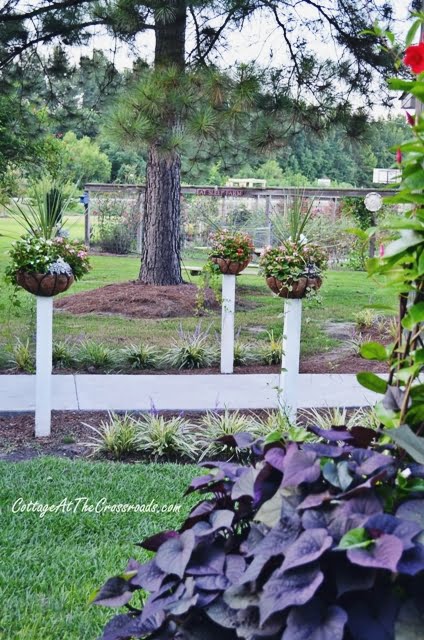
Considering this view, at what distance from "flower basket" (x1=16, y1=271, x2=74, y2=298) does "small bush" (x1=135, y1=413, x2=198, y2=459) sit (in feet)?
3.21

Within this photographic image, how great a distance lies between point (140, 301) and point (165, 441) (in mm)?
5435


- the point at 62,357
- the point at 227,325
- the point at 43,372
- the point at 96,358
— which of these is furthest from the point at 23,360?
the point at 43,372

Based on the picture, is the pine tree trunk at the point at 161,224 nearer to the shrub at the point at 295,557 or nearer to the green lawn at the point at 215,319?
the green lawn at the point at 215,319

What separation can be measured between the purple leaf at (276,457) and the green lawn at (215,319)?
14.0ft

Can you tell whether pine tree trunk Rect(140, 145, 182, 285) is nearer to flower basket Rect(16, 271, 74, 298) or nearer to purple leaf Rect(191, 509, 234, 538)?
flower basket Rect(16, 271, 74, 298)

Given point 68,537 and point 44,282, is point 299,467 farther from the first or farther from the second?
point 44,282

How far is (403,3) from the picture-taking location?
8.73 meters

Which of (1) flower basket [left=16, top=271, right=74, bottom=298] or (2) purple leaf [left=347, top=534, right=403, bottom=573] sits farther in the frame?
(1) flower basket [left=16, top=271, right=74, bottom=298]

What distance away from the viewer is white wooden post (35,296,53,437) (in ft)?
15.6

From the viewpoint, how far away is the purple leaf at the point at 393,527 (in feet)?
4.32

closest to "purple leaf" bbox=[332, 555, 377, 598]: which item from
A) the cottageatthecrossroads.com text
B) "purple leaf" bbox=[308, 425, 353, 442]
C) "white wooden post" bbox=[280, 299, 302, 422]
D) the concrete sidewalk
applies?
"purple leaf" bbox=[308, 425, 353, 442]

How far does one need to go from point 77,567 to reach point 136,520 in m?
0.56

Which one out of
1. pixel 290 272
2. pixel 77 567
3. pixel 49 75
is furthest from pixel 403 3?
pixel 77 567

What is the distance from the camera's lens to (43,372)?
4773mm
